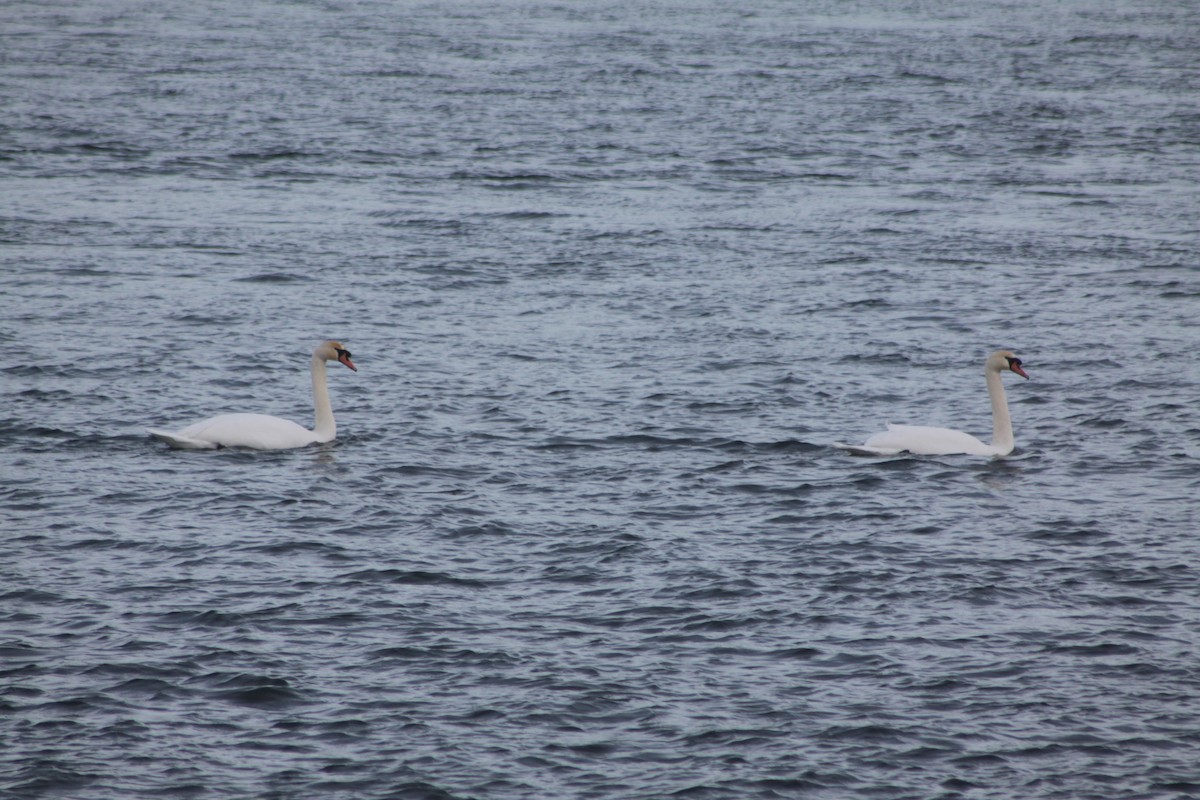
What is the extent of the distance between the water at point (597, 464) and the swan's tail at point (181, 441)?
0.62ft

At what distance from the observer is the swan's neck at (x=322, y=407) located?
20328 millimetres

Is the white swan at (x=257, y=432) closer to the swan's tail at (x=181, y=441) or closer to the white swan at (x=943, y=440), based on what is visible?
the swan's tail at (x=181, y=441)

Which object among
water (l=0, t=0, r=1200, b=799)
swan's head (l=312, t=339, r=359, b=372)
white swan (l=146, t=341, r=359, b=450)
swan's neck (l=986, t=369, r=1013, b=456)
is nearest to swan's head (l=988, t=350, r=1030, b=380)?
swan's neck (l=986, t=369, r=1013, b=456)

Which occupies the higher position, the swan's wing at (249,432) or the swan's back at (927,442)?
the swan's wing at (249,432)

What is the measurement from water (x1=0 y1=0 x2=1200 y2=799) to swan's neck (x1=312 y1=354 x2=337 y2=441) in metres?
0.35

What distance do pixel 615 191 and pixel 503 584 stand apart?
75.3ft

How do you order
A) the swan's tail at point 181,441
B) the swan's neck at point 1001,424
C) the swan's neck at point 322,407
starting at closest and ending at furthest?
the swan's tail at point 181,441
the swan's neck at point 1001,424
the swan's neck at point 322,407

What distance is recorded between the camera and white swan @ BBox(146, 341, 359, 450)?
19547 mm

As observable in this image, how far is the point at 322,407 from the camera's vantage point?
20.4 meters

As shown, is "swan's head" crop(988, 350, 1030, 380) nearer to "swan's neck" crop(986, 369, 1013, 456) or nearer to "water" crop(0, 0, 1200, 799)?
"swan's neck" crop(986, 369, 1013, 456)

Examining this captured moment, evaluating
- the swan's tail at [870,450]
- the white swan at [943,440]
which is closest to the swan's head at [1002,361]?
the white swan at [943,440]

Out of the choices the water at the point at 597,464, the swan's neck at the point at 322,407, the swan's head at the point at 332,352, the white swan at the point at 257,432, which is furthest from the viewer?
the swan's head at the point at 332,352

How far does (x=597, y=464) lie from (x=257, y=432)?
4.04 meters

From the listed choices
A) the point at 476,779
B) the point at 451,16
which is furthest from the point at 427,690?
the point at 451,16
